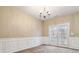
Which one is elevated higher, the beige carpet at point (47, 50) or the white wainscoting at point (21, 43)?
the white wainscoting at point (21, 43)

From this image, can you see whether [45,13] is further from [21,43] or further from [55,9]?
[21,43]

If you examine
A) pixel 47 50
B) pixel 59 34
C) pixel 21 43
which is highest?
pixel 59 34

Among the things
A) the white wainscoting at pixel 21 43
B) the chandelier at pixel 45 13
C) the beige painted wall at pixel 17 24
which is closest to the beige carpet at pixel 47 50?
the white wainscoting at pixel 21 43

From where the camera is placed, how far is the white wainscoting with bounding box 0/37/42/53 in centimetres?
170

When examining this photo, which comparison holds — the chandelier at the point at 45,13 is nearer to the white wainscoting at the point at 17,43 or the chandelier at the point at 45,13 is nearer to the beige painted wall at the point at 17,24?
the beige painted wall at the point at 17,24

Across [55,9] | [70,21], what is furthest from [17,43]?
[70,21]

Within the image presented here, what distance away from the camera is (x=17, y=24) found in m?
1.75

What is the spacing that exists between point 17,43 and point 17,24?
1.08 ft

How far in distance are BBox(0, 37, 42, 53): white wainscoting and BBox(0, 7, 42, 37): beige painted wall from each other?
0.23ft

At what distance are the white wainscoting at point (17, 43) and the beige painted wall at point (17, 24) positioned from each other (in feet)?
0.23

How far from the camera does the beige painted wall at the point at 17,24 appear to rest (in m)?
1.72
